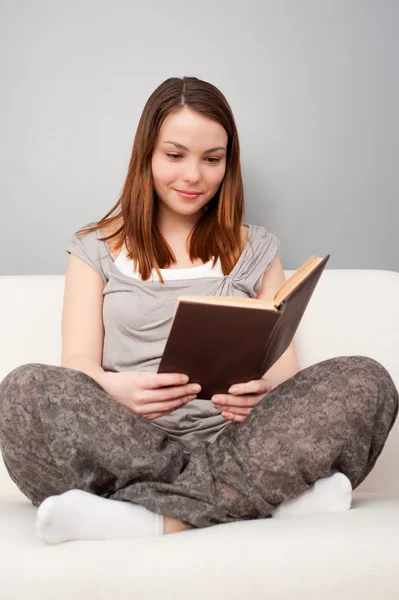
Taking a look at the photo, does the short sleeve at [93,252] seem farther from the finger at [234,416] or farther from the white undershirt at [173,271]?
the finger at [234,416]

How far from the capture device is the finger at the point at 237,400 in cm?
139

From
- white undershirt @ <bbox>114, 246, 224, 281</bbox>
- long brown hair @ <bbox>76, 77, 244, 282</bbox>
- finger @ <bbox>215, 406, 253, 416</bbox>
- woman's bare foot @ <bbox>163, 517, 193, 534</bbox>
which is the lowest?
woman's bare foot @ <bbox>163, 517, 193, 534</bbox>

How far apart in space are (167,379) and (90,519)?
26 cm

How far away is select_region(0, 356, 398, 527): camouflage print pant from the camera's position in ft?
4.32

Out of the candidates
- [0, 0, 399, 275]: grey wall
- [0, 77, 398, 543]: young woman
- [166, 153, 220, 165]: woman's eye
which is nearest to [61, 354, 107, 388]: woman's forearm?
[0, 77, 398, 543]: young woman

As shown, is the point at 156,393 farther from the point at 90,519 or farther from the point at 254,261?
the point at 254,261

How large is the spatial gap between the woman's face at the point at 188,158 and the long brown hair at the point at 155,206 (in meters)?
0.02

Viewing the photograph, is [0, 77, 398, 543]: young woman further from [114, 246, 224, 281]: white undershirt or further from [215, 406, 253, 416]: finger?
[114, 246, 224, 281]: white undershirt

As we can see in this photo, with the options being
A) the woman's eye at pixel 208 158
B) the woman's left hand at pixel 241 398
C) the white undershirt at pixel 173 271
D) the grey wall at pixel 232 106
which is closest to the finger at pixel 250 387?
the woman's left hand at pixel 241 398

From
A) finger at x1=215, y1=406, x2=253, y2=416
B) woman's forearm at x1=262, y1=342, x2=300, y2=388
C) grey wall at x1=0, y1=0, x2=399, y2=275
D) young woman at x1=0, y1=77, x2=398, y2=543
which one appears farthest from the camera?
grey wall at x1=0, y1=0, x2=399, y2=275

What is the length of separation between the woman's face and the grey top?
171 millimetres

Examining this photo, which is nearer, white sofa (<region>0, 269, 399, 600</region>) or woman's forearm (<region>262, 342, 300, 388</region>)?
white sofa (<region>0, 269, 399, 600</region>)

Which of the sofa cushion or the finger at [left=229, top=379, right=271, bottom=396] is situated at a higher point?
the finger at [left=229, top=379, right=271, bottom=396]

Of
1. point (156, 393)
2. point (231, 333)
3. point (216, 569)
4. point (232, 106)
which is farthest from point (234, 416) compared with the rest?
point (232, 106)
